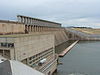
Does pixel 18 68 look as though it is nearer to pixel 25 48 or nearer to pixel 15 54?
pixel 15 54

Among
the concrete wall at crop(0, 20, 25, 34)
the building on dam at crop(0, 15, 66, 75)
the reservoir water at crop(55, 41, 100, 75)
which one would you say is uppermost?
the concrete wall at crop(0, 20, 25, 34)

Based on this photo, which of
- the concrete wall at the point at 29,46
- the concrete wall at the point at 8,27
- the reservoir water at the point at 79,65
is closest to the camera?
the concrete wall at the point at 29,46

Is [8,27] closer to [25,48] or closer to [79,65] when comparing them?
[25,48]

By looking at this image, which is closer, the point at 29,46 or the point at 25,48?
→ the point at 25,48

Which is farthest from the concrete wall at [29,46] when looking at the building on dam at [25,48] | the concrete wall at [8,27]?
the concrete wall at [8,27]

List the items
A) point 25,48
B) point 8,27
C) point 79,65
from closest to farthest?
1. point 25,48
2. point 8,27
3. point 79,65

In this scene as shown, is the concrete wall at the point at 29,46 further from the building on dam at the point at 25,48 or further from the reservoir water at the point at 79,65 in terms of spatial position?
the reservoir water at the point at 79,65

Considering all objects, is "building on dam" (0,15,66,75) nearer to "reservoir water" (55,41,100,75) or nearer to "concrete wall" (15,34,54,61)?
"concrete wall" (15,34,54,61)

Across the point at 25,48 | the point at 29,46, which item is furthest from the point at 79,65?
the point at 25,48

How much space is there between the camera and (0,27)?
47.6 feet

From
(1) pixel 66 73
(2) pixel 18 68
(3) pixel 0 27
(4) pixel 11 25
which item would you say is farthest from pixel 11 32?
(2) pixel 18 68

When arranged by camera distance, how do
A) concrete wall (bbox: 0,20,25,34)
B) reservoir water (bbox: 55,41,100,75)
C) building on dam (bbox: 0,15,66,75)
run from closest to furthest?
1. building on dam (bbox: 0,15,66,75)
2. concrete wall (bbox: 0,20,25,34)
3. reservoir water (bbox: 55,41,100,75)

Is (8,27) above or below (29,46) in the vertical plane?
above

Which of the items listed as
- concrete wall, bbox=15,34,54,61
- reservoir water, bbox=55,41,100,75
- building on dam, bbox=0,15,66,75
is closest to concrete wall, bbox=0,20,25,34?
building on dam, bbox=0,15,66,75
